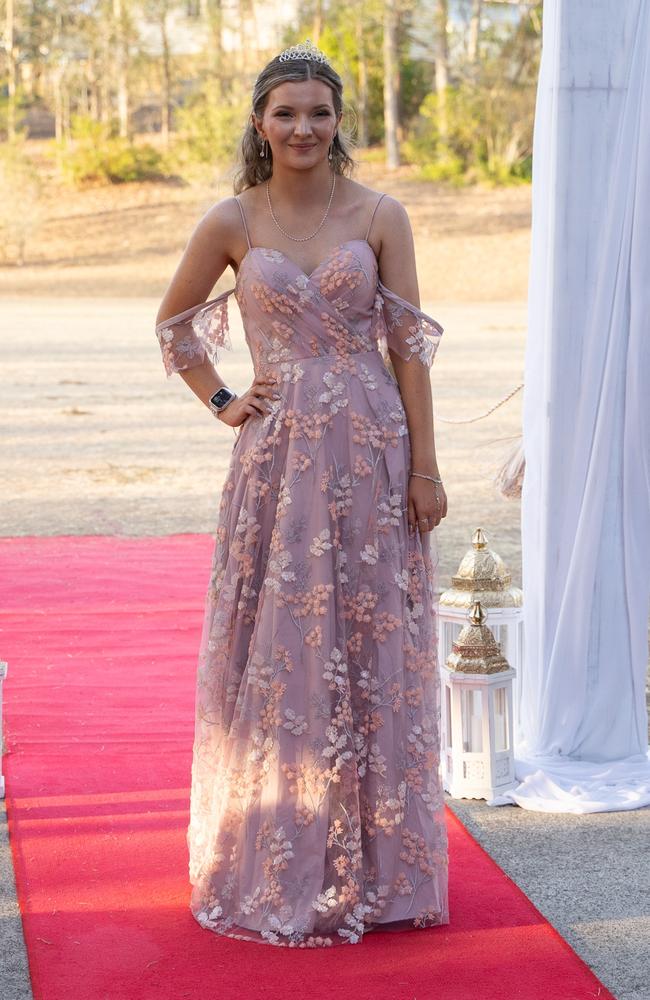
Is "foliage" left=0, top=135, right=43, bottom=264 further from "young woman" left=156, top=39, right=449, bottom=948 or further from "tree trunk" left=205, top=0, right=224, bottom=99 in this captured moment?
"young woman" left=156, top=39, right=449, bottom=948

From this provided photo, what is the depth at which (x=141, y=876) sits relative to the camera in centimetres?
358

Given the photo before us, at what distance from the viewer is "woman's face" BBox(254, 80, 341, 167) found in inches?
125

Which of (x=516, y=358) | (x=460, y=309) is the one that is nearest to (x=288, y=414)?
(x=516, y=358)

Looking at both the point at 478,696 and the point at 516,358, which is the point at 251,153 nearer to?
the point at 478,696

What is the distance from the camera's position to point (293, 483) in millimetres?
3240

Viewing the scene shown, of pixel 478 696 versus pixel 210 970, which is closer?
pixel 210 970

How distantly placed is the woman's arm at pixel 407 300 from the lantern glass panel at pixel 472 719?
1.05 m

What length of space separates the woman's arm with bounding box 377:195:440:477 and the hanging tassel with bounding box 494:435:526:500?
1.36m

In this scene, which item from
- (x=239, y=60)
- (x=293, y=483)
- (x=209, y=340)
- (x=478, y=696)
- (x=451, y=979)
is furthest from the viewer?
(x=239, y=60)

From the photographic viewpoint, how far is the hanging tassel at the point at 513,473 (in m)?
4.67

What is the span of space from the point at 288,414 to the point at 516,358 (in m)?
15.3

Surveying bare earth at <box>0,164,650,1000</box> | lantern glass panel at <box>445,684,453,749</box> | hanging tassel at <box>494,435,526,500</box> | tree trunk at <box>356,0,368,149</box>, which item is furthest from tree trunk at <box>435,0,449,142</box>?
lantern glass panel at <box>445,684,453,749</box>

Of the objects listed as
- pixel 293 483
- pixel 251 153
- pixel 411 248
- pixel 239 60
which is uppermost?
pixel 239 60

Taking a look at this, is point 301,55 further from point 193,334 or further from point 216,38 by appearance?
point 216,38
